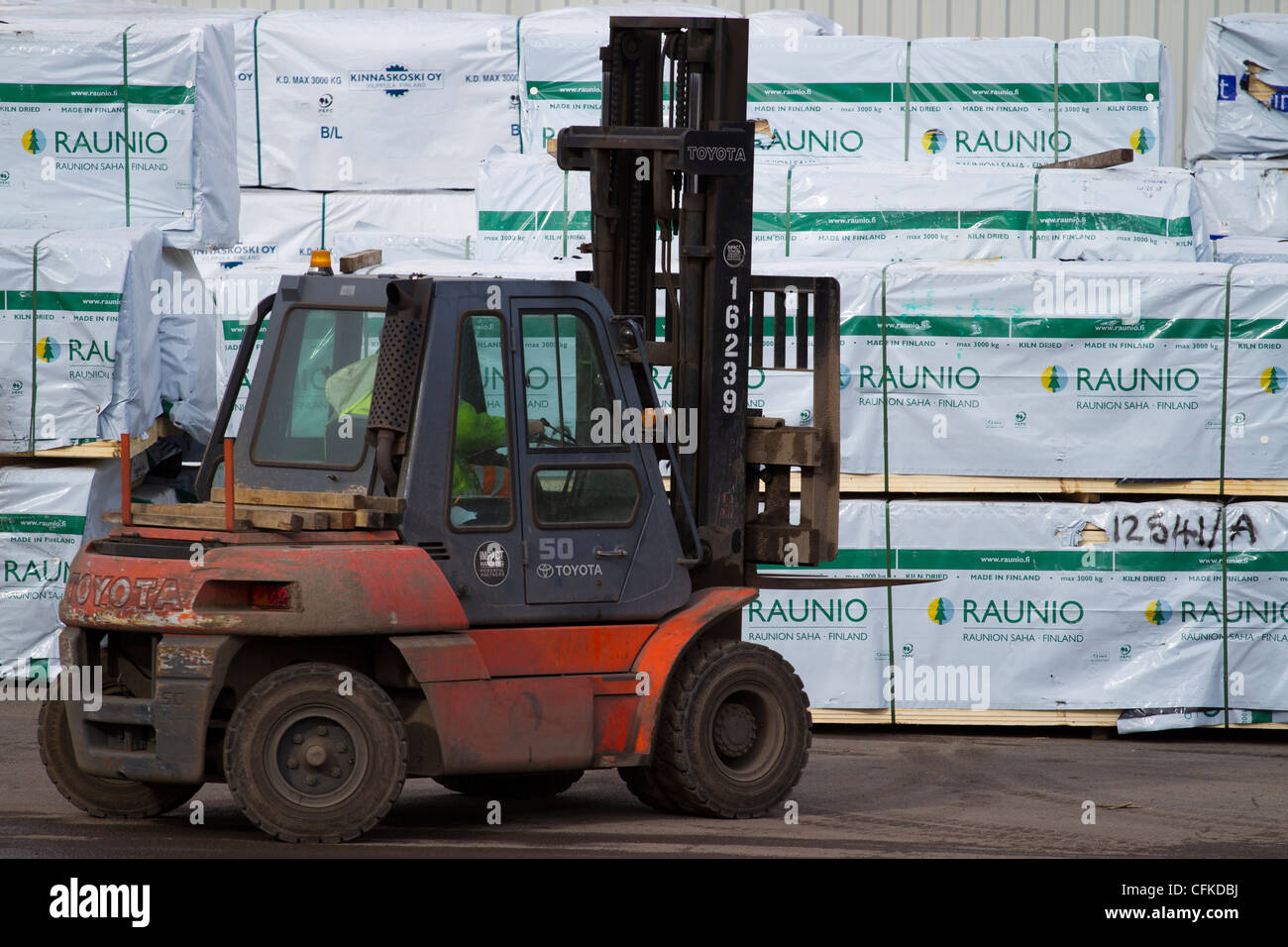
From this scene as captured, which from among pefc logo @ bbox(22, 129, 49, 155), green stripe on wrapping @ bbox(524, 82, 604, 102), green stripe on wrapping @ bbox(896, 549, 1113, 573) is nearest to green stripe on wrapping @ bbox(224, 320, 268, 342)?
pefc logo @ bbox(22, 129, 49, 155)

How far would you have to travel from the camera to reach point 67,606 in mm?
5598

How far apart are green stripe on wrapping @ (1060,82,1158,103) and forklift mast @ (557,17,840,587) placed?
4.57m

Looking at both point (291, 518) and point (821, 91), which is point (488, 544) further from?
point (821, 91)

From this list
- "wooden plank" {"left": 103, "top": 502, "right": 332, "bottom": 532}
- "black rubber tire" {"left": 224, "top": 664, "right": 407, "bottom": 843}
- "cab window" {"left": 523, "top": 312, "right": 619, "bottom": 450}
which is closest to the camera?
"black rubber tire" {"left": 224, "top": 664, "right": 407, "bottom": 843}

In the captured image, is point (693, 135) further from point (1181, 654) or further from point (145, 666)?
point (1181, 654)

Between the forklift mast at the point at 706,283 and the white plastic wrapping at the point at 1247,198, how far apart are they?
17.0 feet

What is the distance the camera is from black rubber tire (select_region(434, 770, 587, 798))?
6.57 meters

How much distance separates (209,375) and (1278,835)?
20.7 feet

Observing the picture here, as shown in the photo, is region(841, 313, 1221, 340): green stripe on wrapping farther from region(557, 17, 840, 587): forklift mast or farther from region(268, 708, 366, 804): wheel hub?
region(268, 708, 366, 804): wheel hub

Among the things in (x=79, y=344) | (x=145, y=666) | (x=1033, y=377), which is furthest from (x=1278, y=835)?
(x=79, y=344)

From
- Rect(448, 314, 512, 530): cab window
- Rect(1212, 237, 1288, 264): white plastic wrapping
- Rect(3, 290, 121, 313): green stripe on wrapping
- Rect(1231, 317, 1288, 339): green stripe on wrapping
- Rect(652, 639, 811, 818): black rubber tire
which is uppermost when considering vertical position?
Rect(1212, 237, 1288, 264): white plastic wrapping

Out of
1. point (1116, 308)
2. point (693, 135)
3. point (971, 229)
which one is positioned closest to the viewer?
point (693, 135)

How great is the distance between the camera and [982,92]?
407 inches

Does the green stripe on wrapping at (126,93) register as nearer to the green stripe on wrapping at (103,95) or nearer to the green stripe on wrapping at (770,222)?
the green stripe on wrapping at (103,95)
